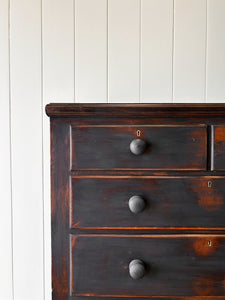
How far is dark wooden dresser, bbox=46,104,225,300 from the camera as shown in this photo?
104cm

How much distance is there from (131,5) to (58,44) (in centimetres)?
37

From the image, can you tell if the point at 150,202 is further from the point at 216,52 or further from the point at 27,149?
the point at 216,52

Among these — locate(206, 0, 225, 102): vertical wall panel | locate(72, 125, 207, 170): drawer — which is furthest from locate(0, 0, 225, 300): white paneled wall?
locate(72, 125, 207, 170): drawer

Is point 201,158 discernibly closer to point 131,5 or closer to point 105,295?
point 105,295

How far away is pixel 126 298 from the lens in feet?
3.50

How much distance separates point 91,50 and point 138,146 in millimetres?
747

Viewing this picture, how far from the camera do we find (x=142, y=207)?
1.03m

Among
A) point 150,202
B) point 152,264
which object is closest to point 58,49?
point 150,202

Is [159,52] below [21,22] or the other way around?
below

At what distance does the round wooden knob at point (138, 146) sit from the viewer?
3.34 feet

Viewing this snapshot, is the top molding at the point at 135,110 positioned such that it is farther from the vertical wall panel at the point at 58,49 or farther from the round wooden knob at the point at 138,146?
the vertical wall panel at the point at 58,49

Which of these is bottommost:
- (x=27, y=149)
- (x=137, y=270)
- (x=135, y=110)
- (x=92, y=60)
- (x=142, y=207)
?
(x=137, y=270)

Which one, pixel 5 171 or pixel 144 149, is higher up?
pixel 144 149

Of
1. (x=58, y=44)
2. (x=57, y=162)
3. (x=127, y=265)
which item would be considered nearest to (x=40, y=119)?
(x=58, y=44)
